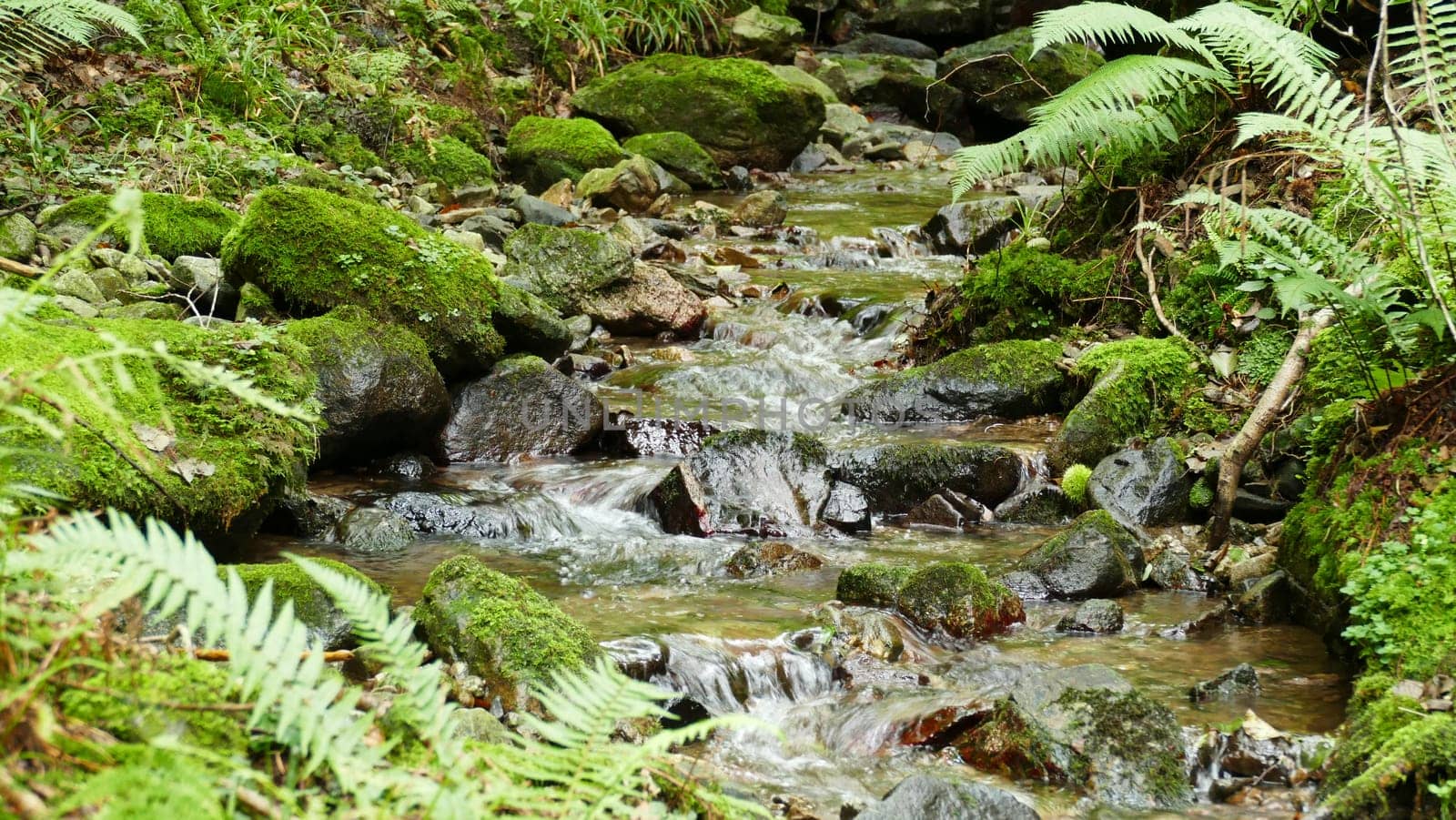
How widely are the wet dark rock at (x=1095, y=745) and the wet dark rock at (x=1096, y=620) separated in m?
0.91

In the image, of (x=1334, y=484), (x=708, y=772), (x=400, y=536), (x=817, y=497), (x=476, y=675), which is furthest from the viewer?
(x=817, y=497)

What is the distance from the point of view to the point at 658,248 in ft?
33.9

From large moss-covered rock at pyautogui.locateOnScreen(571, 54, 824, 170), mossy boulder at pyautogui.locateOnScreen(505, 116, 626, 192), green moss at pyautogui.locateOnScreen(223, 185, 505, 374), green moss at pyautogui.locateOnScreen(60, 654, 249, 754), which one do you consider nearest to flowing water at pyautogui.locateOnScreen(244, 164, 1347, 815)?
green moss at pyautogui.locateOnScreen(223, 185, 505, 374)

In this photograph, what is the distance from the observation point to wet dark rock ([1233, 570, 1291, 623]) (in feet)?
13.9

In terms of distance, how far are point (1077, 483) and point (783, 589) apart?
78.5 inches

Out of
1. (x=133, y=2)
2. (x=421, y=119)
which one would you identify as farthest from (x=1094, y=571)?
(x=133, y=2)

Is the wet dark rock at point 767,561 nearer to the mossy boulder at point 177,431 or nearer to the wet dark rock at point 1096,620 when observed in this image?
the wet dark rock at point 1096,620

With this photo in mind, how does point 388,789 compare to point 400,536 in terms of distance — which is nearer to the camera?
point 388,789

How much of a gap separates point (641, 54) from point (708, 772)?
14.5 meters

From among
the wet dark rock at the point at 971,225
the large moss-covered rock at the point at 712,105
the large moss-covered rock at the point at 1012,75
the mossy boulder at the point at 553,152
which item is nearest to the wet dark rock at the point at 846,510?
the wet dark rock at the point at 971,225

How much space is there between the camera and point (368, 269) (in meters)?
6.40

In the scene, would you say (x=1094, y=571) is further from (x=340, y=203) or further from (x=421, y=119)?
(x=421, y=119)

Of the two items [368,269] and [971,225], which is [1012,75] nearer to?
[971,225]

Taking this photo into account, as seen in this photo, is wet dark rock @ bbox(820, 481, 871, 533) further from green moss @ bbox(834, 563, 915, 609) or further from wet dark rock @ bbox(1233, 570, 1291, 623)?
wet dark rock @ bbox(1233, 570, 1291, 623)
